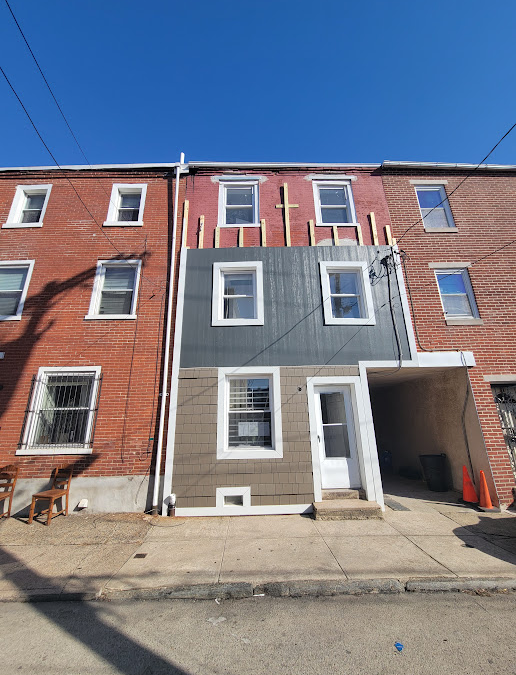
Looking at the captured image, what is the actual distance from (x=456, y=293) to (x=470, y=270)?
2.82 feet

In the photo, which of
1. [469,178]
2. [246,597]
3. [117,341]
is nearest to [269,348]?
[117,341]

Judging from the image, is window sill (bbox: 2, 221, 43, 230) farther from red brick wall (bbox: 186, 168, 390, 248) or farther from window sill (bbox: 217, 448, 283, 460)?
window sill (bbox: 217, 448, 283, 460)

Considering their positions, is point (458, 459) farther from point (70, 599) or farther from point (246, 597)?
point (70, 599)

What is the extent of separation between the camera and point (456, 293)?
28.5ft

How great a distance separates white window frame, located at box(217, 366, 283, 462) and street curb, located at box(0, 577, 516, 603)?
123 inches

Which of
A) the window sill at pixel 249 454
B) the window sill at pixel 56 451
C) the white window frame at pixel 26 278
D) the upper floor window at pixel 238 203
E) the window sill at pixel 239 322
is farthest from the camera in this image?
the upper floor window at pixel 238 203

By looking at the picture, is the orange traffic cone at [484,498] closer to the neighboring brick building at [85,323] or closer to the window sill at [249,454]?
the window sill at [249,454]

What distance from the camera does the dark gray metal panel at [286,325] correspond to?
7.74m

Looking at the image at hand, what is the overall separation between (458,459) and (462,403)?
154 centimetres

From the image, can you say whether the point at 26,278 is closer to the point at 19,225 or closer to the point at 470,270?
the point at 19,225

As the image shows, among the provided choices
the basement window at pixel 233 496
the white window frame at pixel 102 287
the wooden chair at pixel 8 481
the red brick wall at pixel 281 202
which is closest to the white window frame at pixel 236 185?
the red brick wall at pixel 281 202

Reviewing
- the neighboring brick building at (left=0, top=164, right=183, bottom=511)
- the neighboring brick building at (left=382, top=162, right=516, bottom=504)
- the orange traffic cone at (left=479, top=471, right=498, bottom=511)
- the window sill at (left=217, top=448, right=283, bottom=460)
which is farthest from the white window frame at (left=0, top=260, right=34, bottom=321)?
the orange traffic cone at (left=479, top=471, right=498, bottom=511)

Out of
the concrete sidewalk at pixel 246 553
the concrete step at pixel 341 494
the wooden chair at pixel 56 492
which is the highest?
the wooden chair at pixel 56 492

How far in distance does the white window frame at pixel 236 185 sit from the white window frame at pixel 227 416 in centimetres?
460
